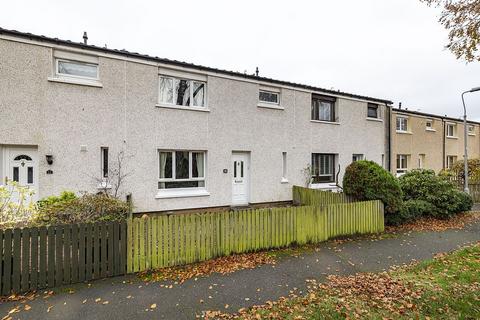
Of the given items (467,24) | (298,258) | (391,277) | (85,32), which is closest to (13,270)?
(298,258)

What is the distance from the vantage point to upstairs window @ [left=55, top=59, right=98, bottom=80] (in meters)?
8.55

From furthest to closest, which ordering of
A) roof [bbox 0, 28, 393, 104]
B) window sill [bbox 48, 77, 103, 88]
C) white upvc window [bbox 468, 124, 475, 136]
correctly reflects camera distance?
white upvc window [bbox 468, 124, 475, 136] < window sill [bbox 48, 77, 103, 88] < roof [bbox 0, 28, 393, 104]

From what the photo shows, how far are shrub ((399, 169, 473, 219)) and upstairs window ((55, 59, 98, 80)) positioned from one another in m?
13.8

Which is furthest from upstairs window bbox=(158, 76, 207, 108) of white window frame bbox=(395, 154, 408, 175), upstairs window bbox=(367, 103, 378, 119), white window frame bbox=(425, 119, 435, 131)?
white window frame bbox=(425, 119, 435, 131)

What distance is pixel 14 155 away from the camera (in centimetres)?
804

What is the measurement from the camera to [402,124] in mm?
18875

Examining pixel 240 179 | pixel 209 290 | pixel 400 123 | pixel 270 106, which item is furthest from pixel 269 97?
pixel 400 123

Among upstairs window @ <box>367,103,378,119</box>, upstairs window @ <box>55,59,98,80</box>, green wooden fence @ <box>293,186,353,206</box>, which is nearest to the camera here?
upstairs window @ <box>55,59,98,80</box>

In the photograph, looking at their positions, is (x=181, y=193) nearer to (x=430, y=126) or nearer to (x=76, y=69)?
(x=76, y=69)

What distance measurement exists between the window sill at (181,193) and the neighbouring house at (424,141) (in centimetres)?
1451

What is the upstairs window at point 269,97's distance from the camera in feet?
41.7

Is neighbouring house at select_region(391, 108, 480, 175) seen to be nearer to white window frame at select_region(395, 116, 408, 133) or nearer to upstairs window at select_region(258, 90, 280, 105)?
white window frame at select_region(395, 116, 408, 133)

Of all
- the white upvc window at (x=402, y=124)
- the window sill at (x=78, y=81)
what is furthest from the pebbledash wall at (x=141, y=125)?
the white upvc window at (x=402, y=124)

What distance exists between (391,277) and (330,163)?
10244mm
